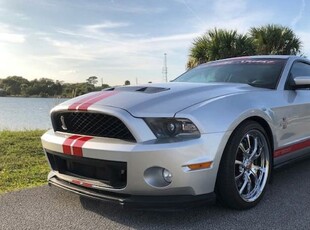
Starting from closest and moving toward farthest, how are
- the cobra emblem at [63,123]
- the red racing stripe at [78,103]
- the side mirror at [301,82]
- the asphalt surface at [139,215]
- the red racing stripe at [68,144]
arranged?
the asphalt surface at [139,215], the red racing stripe at [68,144], the red racing stripe at [78,103], the cobra emblem at [63,123], the side mirror at [301,82]

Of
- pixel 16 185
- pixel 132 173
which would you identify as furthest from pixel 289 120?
pixel 16 185

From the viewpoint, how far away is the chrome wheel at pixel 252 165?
3510mm

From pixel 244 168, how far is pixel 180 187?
860 millimetres

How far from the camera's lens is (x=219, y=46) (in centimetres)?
1555

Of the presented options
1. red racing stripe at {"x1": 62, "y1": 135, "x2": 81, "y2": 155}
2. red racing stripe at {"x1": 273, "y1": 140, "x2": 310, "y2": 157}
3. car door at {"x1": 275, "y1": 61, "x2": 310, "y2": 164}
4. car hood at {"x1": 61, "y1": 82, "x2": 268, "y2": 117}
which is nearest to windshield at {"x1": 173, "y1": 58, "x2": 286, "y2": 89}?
car door at {"x1": 275, "y1": 61, "x2": 310, "y2": 164}

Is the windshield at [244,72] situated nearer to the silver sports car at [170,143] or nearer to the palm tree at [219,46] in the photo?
the silver sports car at [170,143]

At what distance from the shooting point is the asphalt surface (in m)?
3.13

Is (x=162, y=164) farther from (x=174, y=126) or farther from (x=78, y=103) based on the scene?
(x=78, y=103)

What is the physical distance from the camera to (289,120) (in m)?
4.10

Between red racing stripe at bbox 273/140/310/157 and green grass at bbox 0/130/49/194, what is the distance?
2684 mm

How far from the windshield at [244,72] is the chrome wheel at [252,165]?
74 cm

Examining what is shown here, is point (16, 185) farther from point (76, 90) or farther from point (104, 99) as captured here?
point (76, 90)

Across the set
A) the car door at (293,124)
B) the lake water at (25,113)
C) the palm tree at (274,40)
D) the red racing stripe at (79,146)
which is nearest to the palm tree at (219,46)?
the palm tree at (274,40)

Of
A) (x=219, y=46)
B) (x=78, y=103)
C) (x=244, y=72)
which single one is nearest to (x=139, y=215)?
(x=78, y=103)
